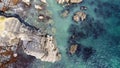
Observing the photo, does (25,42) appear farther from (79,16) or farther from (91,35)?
(91,35)

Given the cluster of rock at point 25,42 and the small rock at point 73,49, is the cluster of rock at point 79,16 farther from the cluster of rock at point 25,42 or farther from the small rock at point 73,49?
the cluster of rock at point 25,42

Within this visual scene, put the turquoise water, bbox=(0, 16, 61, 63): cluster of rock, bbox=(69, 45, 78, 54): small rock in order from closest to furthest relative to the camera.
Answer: the turquoise water → bbox=(0, 16, 61, 63): cluster of rock → bbox=(69, 45, 78, 54): small rock

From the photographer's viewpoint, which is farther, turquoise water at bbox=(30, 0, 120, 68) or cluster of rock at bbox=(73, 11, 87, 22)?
cluster of rock at bbox=(73, 11, 87, 22)

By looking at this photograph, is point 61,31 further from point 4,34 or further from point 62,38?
point 4,34

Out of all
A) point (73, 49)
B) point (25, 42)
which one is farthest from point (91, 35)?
point (25, 42)

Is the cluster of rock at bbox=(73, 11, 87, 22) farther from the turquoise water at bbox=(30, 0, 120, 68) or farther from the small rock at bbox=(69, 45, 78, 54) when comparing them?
the small rock at bbox=(69, 45, 78, 54)

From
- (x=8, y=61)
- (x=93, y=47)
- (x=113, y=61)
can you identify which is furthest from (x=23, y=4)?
(x=113, y=61)

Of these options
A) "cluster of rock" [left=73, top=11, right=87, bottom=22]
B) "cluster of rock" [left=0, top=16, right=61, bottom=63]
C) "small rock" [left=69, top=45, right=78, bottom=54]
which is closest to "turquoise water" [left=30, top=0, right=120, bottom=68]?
"small rock" [left=69, top=45, right=78, bottom=54]
